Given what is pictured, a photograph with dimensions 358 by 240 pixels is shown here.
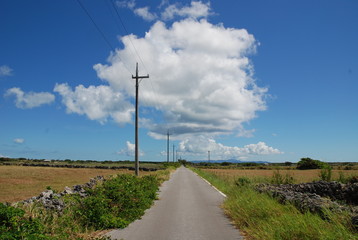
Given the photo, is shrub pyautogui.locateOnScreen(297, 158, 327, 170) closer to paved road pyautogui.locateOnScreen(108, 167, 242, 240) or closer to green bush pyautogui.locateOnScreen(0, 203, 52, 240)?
paved road pyautogui.locateOnScreen(108, 167, 242, 240)

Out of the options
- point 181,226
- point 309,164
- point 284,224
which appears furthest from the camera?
point 309,164

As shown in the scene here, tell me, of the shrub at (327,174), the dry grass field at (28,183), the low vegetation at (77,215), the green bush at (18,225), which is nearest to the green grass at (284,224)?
the low vegetation at (77,215)

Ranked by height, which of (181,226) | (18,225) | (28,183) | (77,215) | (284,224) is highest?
(18,225)

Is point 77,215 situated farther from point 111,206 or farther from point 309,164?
point 309,164

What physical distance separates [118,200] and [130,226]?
5.39 feet

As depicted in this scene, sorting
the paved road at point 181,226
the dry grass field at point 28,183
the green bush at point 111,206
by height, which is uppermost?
the green bush at point 111,206

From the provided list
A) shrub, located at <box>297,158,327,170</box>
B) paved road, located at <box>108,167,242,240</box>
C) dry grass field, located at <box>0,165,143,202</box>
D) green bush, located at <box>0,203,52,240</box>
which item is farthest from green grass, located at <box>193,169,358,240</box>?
shrub, located at <box>297,158,327,170</box>

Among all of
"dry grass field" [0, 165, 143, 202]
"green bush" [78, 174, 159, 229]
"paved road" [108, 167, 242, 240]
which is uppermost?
"green bush" [78, 174, 159, 229]

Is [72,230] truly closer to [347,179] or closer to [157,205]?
[157,205]

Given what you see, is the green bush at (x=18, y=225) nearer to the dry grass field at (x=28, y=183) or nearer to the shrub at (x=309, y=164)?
the dry grass field at (x=28, y=183)

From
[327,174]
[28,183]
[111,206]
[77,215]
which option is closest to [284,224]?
[111,206]

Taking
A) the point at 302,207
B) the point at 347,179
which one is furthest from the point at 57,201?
the point at 347,179

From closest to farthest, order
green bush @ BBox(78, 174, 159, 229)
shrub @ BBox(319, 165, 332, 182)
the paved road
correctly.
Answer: the paved road, green bush @ BBox(78, 174, 159, 229), shrub @ BBox(319, 165, 332, 182)

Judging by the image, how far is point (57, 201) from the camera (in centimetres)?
942
